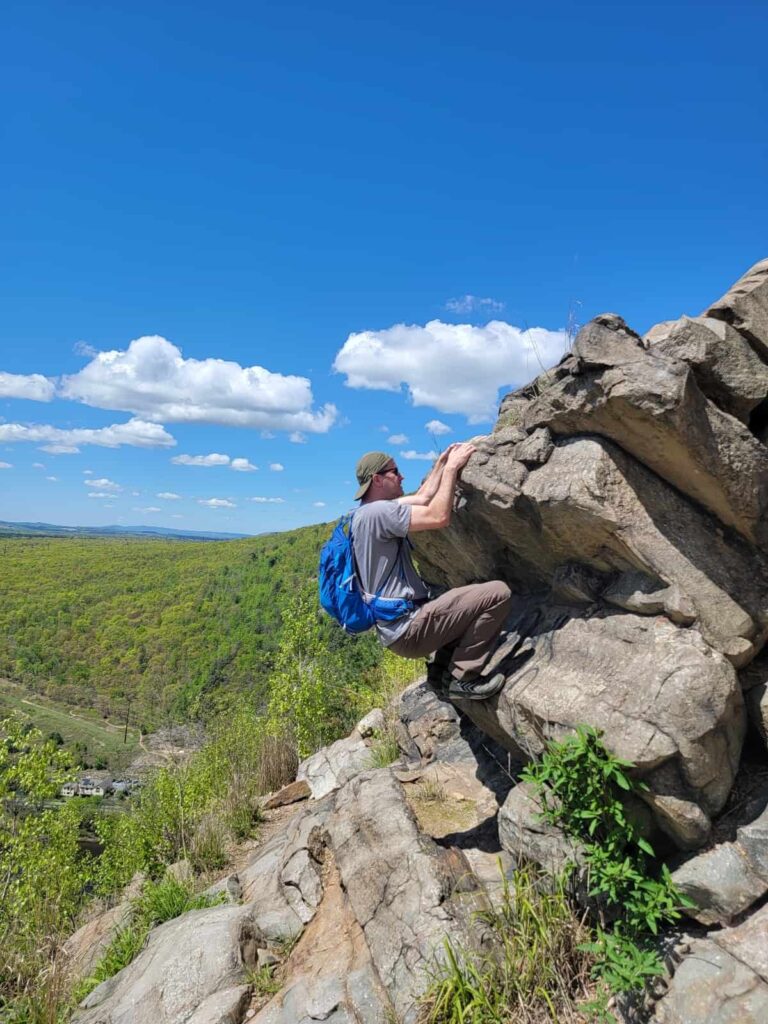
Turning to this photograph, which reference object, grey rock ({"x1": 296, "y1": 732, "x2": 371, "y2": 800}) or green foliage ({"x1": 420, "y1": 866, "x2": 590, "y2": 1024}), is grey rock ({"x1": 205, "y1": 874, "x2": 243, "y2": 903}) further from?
green foliage ({"x1": 420, "y1": 866, "x2": 590, "y2": 1024})

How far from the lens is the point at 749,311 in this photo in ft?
17.2

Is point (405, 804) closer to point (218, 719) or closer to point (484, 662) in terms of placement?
point (484, 662)

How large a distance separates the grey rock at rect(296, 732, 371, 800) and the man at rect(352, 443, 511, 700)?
4097 millimetres

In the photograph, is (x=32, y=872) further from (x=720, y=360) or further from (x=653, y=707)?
(x=720, y=360)

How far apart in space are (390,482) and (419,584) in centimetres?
104

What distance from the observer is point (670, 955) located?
4.20 meters

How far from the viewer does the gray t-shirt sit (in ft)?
18.5

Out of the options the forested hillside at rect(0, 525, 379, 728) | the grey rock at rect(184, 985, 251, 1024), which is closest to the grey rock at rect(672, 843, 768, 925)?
the grey rock at rect(184, 985, 251, 1024)

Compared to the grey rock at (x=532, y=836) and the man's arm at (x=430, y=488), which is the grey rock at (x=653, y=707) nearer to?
the grey rock at (x=532, y=836)

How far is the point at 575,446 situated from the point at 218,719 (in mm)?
12337

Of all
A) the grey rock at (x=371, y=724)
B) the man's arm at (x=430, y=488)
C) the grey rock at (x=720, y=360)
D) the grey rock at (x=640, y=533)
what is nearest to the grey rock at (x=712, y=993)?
the grey rock at (x=640, y=533)

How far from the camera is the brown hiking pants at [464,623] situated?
578 centimetres

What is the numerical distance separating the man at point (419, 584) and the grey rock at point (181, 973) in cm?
332

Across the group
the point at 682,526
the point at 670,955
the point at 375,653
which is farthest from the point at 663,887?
the point at 375,653
